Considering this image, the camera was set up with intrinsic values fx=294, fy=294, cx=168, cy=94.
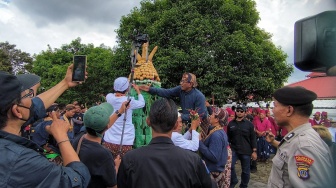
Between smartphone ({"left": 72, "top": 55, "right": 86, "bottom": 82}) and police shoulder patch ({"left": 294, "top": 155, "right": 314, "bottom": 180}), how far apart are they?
201 centimetres

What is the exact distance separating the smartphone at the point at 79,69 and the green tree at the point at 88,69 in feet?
50.0

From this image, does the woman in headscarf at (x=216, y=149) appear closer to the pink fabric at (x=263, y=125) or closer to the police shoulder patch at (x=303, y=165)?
the police shoulder patch at (x=303, y=165)

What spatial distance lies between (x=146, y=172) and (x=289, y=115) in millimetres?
1360

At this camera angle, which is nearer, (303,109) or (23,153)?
(23,153)

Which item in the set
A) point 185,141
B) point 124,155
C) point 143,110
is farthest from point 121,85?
point 124,155

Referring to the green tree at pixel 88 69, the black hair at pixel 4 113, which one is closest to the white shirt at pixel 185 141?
the black hair at pixel 4 113

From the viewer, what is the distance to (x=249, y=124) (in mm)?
7508

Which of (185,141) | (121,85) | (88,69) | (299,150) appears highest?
(88,69)

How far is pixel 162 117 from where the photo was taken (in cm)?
240

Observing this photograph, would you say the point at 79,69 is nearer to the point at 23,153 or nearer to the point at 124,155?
the point at 124,155

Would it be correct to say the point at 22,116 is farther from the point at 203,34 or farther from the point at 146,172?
the point at 203,34

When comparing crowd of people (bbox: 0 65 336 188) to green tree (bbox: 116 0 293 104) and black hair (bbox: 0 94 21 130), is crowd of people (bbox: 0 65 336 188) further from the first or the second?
green tree (bbox: 116 0 293 104)

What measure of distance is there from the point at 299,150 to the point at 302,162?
105mm

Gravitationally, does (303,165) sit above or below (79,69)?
below
